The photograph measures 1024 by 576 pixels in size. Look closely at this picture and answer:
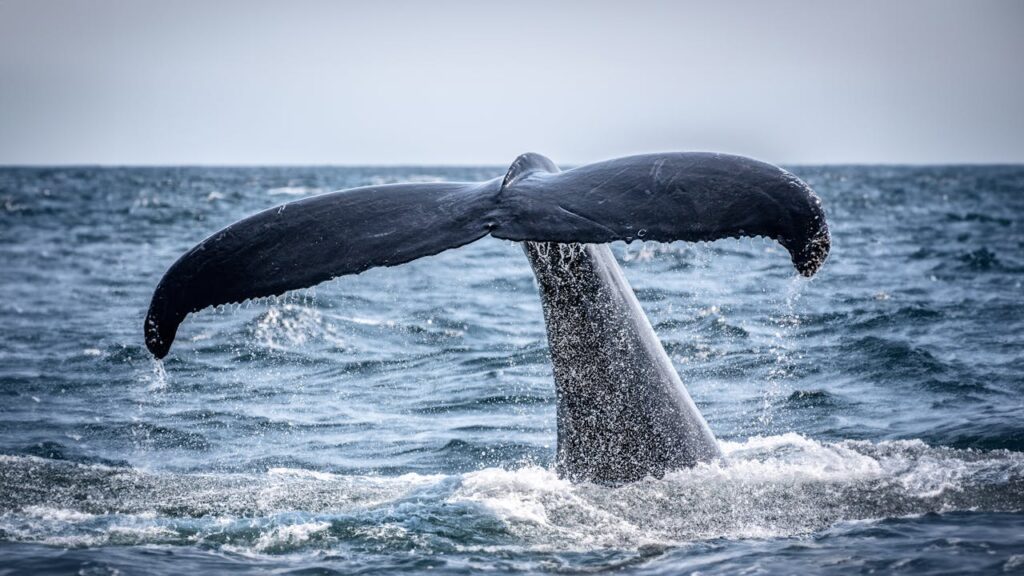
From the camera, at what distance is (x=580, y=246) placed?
5441mm

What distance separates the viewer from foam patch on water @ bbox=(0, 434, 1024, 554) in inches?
217

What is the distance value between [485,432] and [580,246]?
3584mm

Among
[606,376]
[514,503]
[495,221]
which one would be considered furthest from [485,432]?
[495,221]

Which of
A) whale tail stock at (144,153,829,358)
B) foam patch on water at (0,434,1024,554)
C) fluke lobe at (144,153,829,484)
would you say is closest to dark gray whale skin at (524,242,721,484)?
fluke lobe at (144,153,829,484)

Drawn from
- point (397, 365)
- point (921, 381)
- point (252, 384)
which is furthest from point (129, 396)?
point (921, 381)

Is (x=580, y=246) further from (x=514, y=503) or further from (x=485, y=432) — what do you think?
(x=485, y=432)

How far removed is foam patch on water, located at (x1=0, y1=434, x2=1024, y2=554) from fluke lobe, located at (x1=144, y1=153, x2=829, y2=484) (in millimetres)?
236

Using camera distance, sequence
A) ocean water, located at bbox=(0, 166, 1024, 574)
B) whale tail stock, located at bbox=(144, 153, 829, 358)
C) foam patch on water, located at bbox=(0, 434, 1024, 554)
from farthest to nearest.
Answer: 1. foam patch on water, located at bbox=(0, 434, 1024, 554)
2. ocean water, located at bbox=(0, 166, 1024, 574)
3. whale tail stock, located at bbox=(144, 153, 829, 358)

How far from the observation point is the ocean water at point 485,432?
5355 millimetres

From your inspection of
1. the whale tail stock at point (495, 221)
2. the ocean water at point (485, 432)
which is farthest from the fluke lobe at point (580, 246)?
the ocean water at point (485, 432)

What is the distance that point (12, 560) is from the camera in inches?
203

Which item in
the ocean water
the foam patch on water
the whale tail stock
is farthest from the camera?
the foam patch on water

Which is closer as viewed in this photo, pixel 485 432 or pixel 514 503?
pixel 514 503

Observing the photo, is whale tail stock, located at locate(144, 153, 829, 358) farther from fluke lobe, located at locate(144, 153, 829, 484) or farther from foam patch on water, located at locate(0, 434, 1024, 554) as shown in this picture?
foam patch on water, located at locate(0, 434, 1024, 554)
